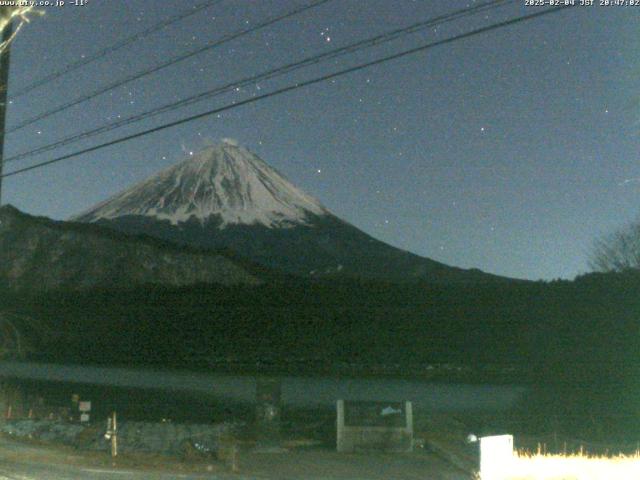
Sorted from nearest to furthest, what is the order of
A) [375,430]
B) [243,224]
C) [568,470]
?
[568,470], [375,430], [243,224]

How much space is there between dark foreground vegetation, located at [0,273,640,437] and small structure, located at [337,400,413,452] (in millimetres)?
14665

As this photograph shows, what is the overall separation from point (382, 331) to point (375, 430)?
27436mm

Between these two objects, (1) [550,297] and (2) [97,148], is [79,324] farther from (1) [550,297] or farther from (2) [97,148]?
(2) [97,148]

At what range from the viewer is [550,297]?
41844mm

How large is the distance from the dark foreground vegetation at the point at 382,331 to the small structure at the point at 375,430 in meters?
14.7

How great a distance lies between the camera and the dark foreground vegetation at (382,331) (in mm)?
38062

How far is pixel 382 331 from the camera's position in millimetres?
44688

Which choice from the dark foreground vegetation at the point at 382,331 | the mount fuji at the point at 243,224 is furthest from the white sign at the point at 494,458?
the mount fuji at the point at 243,224

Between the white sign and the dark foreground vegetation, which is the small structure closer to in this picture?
the white sign

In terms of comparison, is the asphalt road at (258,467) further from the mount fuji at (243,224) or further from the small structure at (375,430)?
the mount fuji at (243,224)

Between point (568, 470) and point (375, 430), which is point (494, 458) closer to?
point (568, 470)

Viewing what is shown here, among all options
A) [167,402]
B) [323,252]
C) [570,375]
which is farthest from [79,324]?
[323,252]

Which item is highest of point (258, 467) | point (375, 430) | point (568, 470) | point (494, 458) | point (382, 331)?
point (382, 331)

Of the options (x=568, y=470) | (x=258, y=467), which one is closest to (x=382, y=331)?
(x=258, y=467)
